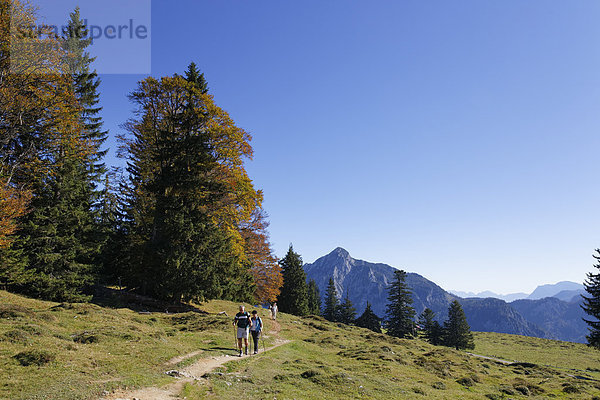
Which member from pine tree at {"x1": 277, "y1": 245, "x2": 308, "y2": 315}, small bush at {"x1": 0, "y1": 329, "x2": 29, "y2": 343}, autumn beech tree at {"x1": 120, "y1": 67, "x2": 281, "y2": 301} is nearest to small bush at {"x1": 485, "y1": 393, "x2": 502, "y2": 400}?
autumn beech tree at {"x1": 120, "y1": 67, "x2": 281, "y2": 301}

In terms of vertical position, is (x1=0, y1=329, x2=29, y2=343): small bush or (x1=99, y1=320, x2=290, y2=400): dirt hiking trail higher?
(x1=0, y1=329, x2=29, y2=343): small bush

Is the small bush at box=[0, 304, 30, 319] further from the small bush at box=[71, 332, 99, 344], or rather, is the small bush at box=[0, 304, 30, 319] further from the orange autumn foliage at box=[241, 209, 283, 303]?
the orange autumn foliage at box=[241, 209, 283, 303]

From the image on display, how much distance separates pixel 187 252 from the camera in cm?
2605

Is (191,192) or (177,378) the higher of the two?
(191,192)

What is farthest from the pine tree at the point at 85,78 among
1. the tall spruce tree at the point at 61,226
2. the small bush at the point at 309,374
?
the small bush at the point at 309,374

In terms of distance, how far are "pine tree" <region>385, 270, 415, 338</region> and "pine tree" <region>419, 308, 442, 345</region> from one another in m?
9.35

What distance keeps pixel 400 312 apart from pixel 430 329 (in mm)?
18546

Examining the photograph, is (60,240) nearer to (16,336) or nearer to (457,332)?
(16,336)

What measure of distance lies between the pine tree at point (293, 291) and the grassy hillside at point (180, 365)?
41033 mm

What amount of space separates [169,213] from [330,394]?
19431 mm

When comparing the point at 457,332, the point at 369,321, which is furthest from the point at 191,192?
the point at 457,332

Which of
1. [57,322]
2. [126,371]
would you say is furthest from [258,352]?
[57,322]

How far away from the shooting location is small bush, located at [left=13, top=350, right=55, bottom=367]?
32.7 ft

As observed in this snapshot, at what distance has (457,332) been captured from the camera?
72.5 meters
